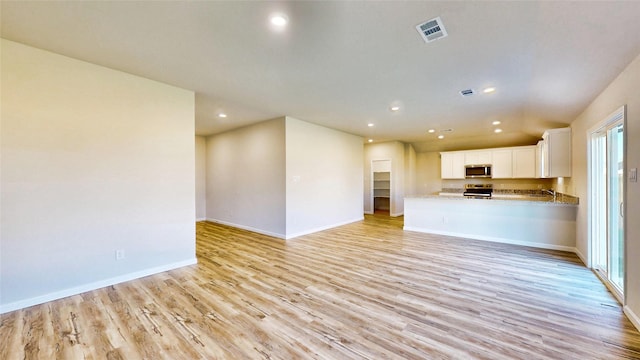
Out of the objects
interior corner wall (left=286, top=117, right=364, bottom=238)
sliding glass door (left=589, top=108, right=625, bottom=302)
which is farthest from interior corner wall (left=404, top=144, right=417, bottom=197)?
sliding glass door (left=589, top=108, right=625, bottom=302)

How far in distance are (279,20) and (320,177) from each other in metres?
4.52

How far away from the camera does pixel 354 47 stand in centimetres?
256

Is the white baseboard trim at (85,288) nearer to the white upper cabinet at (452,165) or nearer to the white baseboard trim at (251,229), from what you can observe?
the white baseboard trim at (251,229)

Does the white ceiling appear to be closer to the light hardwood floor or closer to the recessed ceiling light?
the recessed ceiling light

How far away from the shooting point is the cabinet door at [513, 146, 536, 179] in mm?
7172

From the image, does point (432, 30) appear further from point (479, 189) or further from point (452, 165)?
point (479, 189)

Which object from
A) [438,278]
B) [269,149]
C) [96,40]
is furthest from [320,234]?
[96,40]

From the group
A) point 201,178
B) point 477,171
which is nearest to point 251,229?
point 201,178

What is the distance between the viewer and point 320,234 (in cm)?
596

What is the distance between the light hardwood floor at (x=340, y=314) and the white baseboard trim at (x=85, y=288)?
96 mm

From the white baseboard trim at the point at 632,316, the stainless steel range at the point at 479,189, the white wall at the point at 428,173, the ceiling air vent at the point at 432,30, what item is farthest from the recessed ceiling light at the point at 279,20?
the white wall at the point at 428,173

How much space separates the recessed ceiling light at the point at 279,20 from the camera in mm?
2088

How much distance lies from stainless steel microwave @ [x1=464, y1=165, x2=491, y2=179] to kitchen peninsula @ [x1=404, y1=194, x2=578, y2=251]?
234 cm

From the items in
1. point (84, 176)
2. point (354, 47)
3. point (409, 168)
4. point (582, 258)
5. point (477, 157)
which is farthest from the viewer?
point (409, 168)
